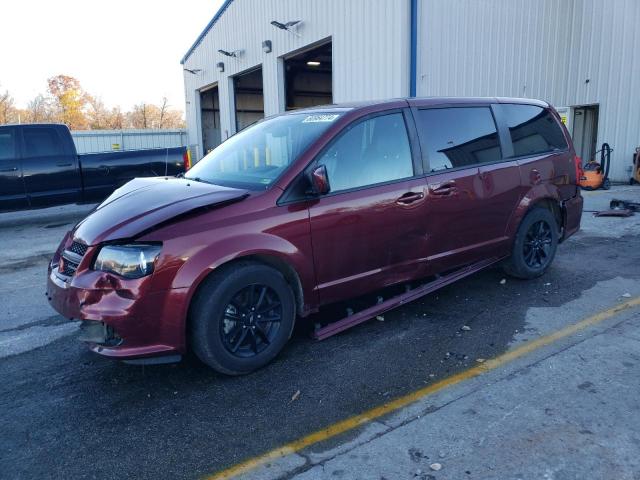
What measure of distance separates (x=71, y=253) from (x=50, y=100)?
187ft

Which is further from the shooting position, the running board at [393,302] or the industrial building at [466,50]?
the industrial building at [466,50]

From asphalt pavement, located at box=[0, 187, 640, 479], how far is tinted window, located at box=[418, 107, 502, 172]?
1.37 metres

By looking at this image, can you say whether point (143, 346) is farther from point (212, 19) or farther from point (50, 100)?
point (50, 100)

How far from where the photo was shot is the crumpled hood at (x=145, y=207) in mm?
3279

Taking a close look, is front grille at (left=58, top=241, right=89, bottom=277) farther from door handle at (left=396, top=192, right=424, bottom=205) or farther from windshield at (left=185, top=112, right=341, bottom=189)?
door handle at (left=396, top=192, right=424, bottom=205)

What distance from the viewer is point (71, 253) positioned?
3.50 metres

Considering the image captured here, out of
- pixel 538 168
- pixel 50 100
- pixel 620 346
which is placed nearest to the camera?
pixel 620 346

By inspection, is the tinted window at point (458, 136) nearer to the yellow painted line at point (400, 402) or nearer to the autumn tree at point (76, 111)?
the yellow painted line at point (400, 402)

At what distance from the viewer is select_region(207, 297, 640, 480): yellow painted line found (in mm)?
2666

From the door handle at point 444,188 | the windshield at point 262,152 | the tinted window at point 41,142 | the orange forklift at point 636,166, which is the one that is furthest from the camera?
the orange forklift at point 636,166

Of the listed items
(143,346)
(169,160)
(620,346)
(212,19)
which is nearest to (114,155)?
(169,160)

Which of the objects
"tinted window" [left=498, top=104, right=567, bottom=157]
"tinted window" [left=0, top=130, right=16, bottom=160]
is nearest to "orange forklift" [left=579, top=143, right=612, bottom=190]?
"tinted window" [left=498, top=104, right=567, bottom=157]

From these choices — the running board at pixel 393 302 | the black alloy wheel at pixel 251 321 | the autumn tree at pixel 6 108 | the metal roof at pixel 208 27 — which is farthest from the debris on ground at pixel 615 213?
the autumn tree at pixel 6 108

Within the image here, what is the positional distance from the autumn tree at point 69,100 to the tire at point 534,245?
171 ft
